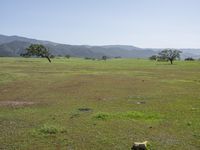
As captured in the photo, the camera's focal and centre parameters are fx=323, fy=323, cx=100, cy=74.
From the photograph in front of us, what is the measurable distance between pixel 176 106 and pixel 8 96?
19121 millimetres

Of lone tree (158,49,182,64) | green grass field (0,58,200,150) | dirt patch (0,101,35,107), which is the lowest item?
dirt patch (0,101,35,107)

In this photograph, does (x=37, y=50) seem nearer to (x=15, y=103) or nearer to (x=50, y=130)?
(x=15, y=103)

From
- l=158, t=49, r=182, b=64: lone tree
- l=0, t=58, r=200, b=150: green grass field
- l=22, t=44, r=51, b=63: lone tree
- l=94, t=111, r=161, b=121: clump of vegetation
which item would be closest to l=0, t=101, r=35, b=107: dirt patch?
l=0, t=58, r=200, b=150: green grass field

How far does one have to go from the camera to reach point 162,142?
1823cm

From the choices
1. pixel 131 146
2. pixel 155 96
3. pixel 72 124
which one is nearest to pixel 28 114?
pixel 72 124

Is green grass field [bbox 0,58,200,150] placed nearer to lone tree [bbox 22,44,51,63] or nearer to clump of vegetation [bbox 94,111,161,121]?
clump of vegetation [bbox 94,111,161,121]

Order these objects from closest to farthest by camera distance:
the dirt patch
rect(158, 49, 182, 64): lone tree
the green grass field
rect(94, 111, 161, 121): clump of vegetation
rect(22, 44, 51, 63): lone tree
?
the green grass field < rect(94, 111, 161, 121): clump of vegetation < the dirt patch < rect(22, 44, 51, 63): lone tree < rect(158, 49, 182, 64): lone tree

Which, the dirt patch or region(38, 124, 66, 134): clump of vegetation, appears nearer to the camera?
region(38, 124, 66, 134): clump of vegetation

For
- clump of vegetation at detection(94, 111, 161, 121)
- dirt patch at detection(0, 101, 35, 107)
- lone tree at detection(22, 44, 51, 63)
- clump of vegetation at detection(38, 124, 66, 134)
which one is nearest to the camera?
clump of vegetation at detection(38, 124, 66, 134)

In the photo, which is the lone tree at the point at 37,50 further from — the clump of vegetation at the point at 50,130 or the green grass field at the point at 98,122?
the clump of vegetation at the point at 50,130

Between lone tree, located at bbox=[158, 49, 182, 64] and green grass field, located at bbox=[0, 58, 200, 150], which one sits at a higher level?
lone tree, located at bbox=[158, 49, 182, 64]

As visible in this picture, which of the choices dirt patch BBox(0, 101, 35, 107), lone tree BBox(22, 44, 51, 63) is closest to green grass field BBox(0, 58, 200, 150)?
dirt patch BBox(0, 101, 35, 107)

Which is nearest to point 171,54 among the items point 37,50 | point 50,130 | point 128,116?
point 37,50

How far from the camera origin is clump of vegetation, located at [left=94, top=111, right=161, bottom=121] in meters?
24.6
